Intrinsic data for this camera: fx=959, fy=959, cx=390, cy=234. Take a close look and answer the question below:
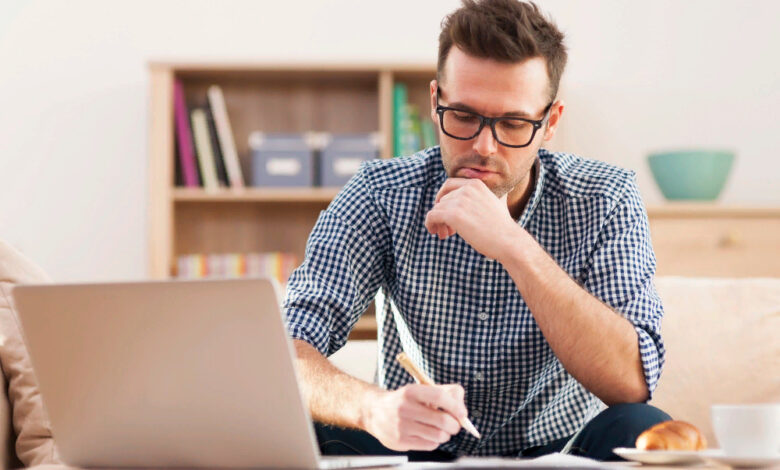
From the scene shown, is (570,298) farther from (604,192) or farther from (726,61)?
(726,61)

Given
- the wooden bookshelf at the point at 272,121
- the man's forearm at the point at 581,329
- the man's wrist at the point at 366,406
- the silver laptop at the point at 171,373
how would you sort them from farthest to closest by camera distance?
1. the wooden bookshelf at the point at 272,121
2. the man's forearm at the point at 581,329
3. the man's wrist at the point at 366,406
4. the silver laptop at the point at 171,373

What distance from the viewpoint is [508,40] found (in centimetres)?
151

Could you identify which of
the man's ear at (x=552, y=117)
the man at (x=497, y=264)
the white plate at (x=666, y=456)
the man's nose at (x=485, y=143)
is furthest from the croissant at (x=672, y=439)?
the man's ear at (x=552, y=117)

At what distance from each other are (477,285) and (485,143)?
243 millimetres

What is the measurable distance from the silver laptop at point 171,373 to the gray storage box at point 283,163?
2382mm

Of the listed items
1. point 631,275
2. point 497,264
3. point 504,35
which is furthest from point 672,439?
point 504,35

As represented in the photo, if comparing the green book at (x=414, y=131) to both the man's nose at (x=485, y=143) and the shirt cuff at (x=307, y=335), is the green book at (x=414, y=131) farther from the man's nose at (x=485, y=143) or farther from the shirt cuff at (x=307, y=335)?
the shirt cuff at (x=307, y=335)

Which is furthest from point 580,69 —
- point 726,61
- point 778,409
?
point 778,409

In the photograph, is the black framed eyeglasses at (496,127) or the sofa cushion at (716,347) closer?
the black framed eyeglasses at (496,127)

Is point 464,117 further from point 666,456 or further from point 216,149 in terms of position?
point 216,149

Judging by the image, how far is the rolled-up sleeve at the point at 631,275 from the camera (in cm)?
139

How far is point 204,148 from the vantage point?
3.23m

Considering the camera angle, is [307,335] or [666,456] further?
[307,335]

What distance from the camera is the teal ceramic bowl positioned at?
3.05 meters
